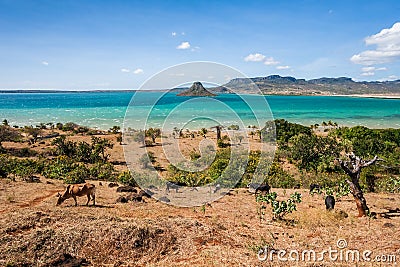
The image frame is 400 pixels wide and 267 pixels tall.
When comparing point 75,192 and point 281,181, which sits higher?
point 75,192

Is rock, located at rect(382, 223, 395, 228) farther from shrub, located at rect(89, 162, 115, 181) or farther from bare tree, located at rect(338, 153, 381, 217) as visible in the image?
shrub, located at rect(89, 162, 115, 181)

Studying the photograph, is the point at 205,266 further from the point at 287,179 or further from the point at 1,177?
the point at 1,177

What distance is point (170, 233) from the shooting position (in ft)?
29.2

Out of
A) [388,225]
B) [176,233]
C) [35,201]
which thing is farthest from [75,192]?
[388,225]

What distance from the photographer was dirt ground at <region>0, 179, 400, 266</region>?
753 centimetres

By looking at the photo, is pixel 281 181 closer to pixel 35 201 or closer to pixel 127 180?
pixel 127 180

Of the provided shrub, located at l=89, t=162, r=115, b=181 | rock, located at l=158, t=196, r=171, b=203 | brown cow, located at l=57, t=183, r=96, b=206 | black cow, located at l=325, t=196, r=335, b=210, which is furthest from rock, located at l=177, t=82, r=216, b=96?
shrub, located at l=89, t=162, r=115, b=181

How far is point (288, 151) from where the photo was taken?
1105 inches

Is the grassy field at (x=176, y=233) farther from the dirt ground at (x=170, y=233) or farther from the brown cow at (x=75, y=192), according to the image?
the brown cow at (x=75, y=192)

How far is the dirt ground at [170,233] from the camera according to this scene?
7.53m

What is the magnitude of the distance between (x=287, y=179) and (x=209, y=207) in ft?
24.0

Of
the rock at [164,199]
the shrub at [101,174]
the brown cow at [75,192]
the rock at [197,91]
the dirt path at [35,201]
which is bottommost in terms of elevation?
the shrub at [101,174]

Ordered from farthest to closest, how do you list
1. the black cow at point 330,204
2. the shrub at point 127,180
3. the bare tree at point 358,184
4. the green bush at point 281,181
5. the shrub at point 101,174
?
1. the shrub at point 101,174
2. the green bush at point 281,181
3. the shrub at point 127,180
4. the black cow at point 330,204
5. the bare tree at point 358,184

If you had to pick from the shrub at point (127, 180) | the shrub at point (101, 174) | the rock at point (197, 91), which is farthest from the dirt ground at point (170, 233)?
the shrub at point (101, 174)
